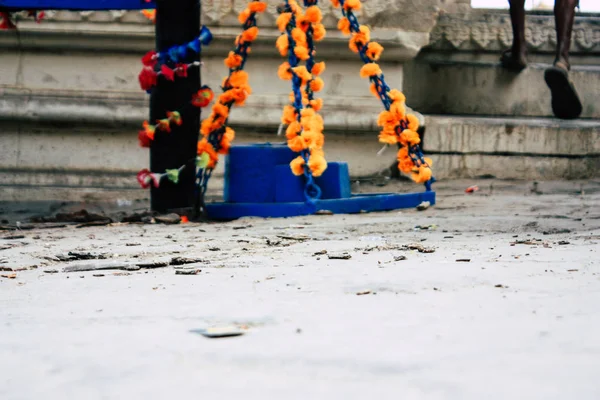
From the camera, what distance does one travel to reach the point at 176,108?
3607 millimetres

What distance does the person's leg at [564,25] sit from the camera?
5062 millimetres

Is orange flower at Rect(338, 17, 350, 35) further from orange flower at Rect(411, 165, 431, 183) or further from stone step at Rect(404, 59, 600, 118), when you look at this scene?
stone step at Rect(404, 59, 600, 118)

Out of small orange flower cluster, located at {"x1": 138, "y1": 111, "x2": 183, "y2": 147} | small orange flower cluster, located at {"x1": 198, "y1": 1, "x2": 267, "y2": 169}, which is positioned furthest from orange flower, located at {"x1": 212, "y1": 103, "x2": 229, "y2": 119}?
small orange flower cluster, located at {"x1": 138, "y1": 111, "x2": 183, "y2": 147}

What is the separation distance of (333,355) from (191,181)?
2.80 metres

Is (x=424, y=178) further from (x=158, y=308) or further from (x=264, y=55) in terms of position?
(x=158, y=308)

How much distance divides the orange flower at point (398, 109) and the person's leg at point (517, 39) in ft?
5.50

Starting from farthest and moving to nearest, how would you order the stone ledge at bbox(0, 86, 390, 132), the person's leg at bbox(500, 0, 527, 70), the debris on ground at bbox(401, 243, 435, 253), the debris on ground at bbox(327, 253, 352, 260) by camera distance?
the person's leg at bbox(500, 0, 527, 70), the stone ledge at bbox(0, 86, 390, 132), the debris on ground at bbox(401, 243, 435, 253), the debris on ground at bbox(327, 253, 352, 260)

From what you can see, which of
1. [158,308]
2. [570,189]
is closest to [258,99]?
[570,189]

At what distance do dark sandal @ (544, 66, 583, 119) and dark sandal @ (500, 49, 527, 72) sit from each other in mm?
295

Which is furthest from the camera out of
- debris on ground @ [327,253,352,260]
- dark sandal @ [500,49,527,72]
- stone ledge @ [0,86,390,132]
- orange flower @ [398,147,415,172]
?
dark sandal @ [500,49,527,72]

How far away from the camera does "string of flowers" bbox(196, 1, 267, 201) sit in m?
3.72

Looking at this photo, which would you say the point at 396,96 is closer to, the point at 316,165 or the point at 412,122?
the point at 412,122

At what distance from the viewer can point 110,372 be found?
0.89 metres

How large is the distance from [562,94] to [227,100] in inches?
85.7
